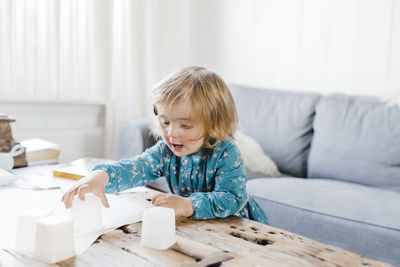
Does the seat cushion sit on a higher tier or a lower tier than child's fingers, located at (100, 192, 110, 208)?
lower

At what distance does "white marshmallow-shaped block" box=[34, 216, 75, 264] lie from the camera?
26.0 inches

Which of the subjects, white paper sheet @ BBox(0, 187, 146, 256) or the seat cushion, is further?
the seat cushion

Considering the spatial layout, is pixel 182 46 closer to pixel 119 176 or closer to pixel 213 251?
pixel 119 176

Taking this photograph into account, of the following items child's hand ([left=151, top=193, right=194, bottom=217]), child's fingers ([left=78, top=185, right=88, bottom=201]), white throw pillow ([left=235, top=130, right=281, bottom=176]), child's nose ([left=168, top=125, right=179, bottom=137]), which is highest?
child's nose ([left=168, top=125, right=179, bottom=137])

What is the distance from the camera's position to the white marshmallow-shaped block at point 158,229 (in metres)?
0.73

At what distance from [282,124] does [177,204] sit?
1.51 m

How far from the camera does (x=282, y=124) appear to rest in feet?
7.58

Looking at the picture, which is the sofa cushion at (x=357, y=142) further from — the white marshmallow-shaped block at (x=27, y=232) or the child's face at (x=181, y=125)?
the white marshmallow-shaped block at (x=27, y=232)

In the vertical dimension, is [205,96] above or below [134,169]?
above

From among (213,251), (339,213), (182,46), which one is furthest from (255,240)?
(182,46)

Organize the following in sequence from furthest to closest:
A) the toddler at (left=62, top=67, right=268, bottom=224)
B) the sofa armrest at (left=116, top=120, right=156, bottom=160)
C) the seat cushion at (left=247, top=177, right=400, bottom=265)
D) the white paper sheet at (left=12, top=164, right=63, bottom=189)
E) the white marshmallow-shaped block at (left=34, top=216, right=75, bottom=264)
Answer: the sofa armrest at (left=116, top=120, right=156, bottom=160) < the seat cushion at (left=247, top=177, right=400, bottom=265) < the white paper sheet at (left=12, top=164, right=63, bottom=189) < the toddler at (left=62, top=67, right=268, bottom=224) < the white marshmallow-shaped block at (left=34, top=216, right=75, bottom=264)

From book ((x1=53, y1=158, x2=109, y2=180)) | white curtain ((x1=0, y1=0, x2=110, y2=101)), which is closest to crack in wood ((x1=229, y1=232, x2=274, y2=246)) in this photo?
book ((x1=53, y1=158, x2=109, y2=180))

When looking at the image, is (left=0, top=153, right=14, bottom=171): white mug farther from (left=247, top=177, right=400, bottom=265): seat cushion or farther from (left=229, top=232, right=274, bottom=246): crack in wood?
(left=247, top=177, right=400, bottom=265): seat cushion

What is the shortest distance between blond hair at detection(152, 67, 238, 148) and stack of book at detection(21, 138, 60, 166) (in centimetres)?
61
